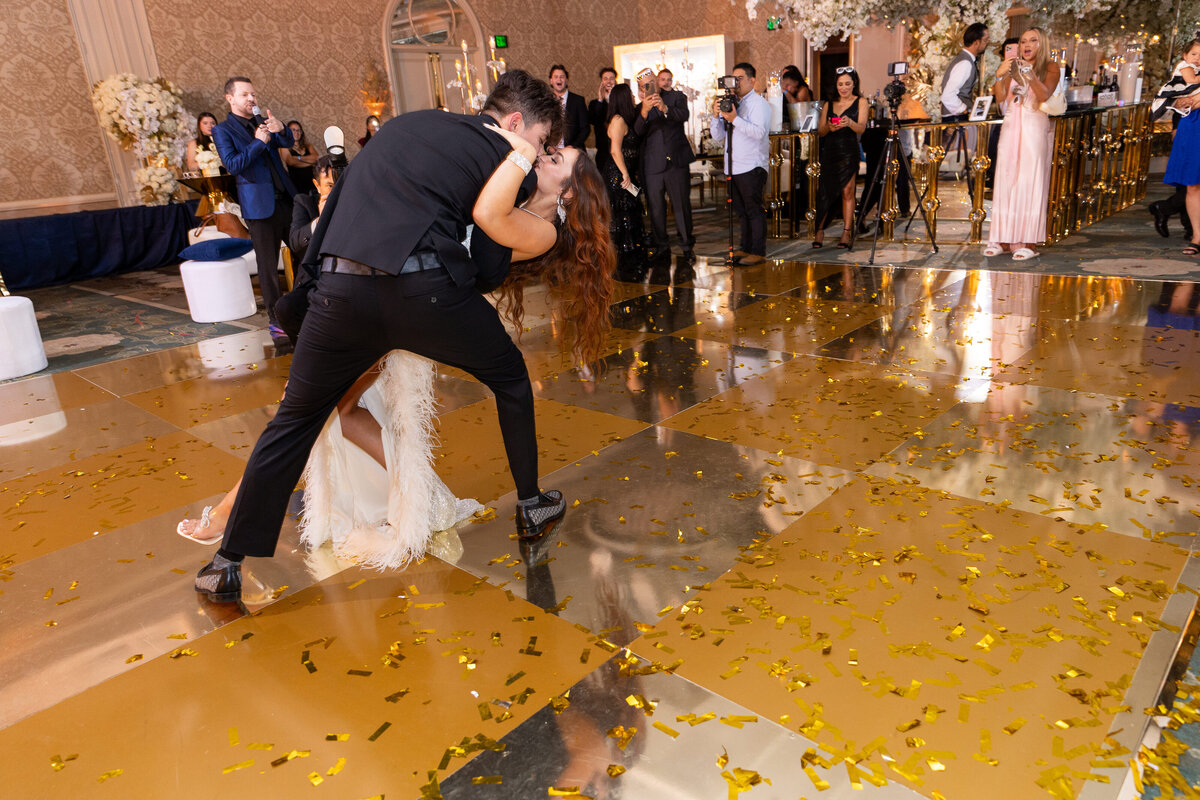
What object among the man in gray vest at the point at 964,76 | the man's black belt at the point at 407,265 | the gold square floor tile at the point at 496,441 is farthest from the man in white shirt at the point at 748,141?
the man's black belt at the point at 407,265

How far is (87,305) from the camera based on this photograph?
8.48 m

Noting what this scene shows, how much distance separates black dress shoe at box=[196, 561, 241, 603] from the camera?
275 cm

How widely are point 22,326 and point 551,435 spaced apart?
438 cm

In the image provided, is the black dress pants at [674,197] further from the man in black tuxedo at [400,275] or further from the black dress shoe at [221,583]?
the black dress shoe at [221,583]

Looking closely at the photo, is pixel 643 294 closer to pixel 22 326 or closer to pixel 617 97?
pixel 617 97

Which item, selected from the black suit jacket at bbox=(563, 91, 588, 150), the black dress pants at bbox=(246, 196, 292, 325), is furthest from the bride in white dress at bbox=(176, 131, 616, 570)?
the black suit jacket at bbox=(563, 91, 588, 150)

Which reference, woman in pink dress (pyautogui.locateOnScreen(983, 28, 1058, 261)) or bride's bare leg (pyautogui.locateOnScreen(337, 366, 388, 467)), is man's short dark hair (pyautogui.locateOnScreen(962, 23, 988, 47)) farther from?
bride's bare leg (pyautogui.locateOnScreen(337, 366, 388, 467))

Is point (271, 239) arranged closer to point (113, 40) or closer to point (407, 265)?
point (407, 265)

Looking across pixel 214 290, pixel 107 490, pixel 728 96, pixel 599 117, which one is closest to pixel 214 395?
pixel 107 490

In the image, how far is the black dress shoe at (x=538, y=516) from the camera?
304 cm

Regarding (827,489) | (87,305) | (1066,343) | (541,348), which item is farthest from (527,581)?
(87,305)

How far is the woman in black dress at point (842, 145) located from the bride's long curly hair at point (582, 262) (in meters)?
6.47

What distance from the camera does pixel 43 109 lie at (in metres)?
10.3

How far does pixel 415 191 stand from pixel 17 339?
5144mm
